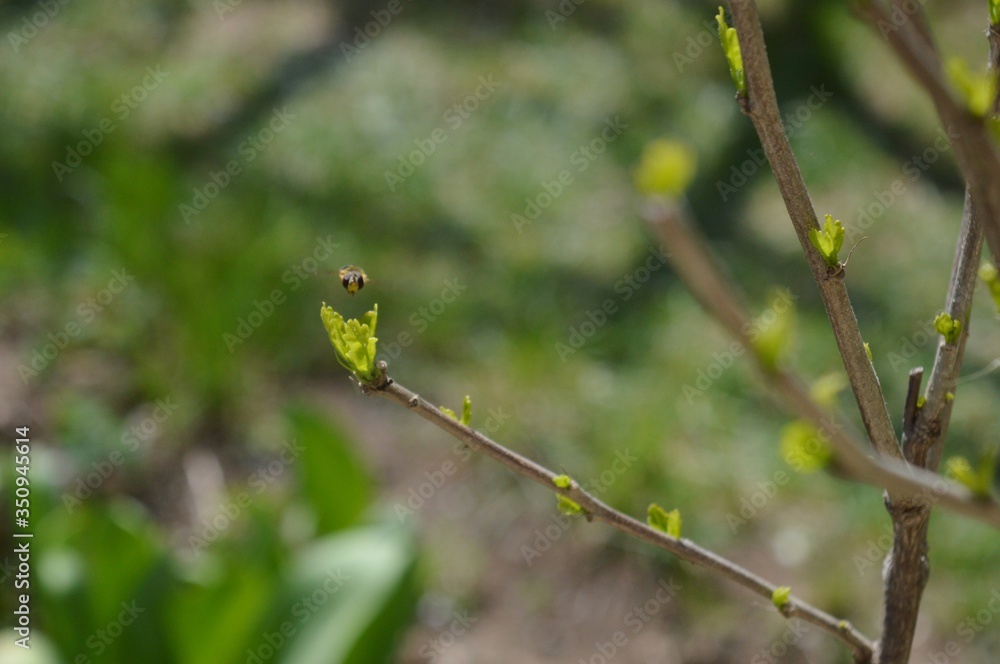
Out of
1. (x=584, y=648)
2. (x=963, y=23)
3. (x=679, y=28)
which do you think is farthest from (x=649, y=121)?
(x=584, y=648)

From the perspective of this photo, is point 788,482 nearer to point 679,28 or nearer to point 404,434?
point 404,434

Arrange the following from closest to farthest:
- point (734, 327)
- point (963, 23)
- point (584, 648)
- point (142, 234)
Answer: point (734, 327) → point (584, 648) → point (142, 234) → point (963, 23)
